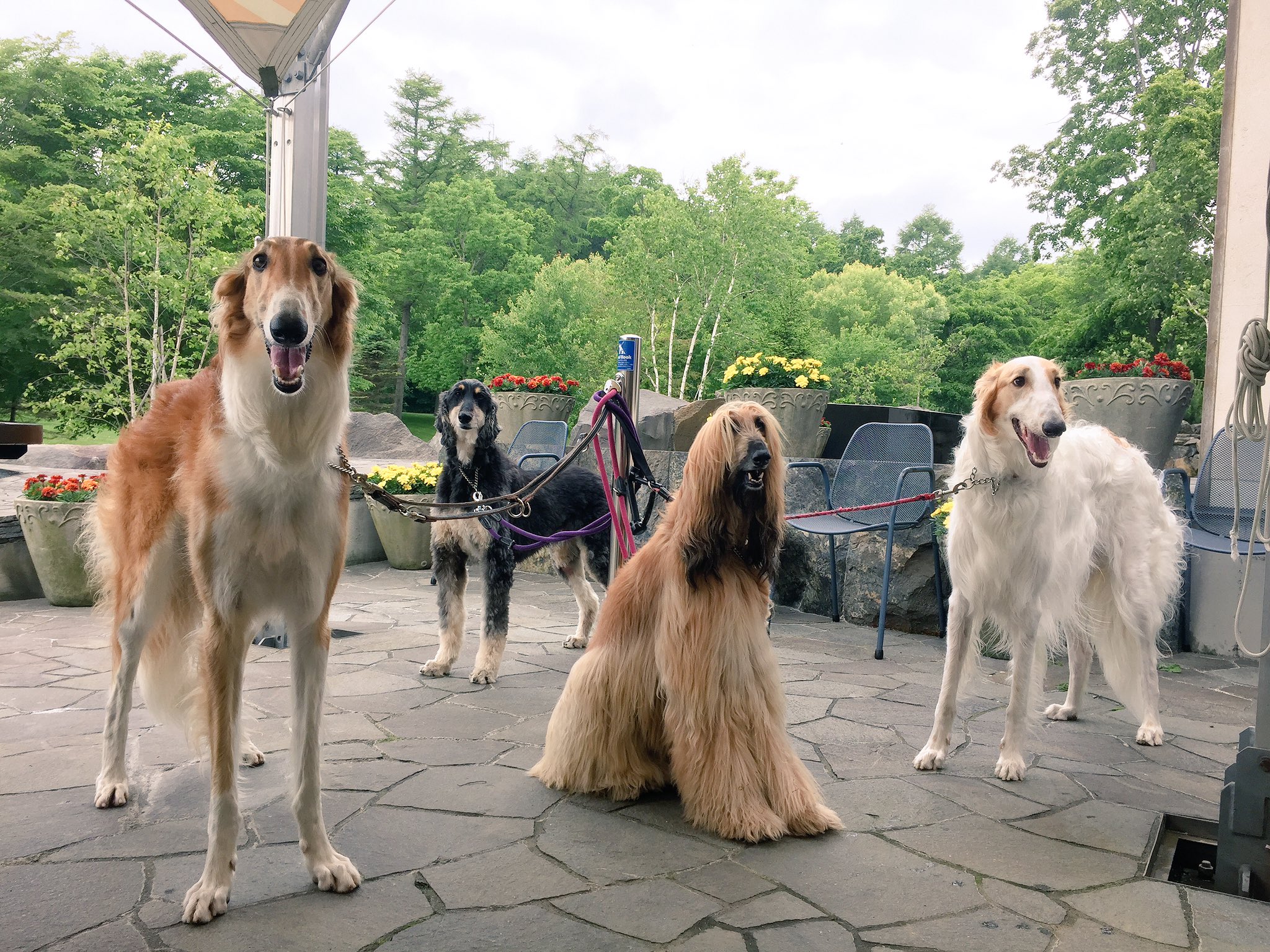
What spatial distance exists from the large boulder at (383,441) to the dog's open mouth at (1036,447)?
11.0 metres

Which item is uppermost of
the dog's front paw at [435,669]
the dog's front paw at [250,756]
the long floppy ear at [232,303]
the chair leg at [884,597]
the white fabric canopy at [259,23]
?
the white fabric canopy at [259,23]

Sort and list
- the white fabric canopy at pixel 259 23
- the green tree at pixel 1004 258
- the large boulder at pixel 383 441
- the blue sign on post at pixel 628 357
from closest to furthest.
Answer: the blue sign on post at pixel 628 357
the white fabric canopy at pixel 259 23
the large boulder at pixel 383 441
the green tree at pixel 1004 258

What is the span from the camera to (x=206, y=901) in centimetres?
212

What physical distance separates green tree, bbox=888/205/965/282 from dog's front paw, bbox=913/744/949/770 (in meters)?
48.4

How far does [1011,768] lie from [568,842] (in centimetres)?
175

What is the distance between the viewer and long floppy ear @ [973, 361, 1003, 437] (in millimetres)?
3398

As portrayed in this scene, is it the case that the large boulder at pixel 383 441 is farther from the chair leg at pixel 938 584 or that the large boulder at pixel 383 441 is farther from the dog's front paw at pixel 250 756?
the dog's front paw at pixel 250 756

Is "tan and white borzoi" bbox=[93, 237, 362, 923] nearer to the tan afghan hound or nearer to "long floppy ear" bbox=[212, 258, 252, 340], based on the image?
"long floppy ear" bbox=[212, 258, 252, 340]

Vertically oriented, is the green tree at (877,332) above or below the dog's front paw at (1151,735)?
above

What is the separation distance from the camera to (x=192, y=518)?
7.30 ft

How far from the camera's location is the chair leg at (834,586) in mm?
6203

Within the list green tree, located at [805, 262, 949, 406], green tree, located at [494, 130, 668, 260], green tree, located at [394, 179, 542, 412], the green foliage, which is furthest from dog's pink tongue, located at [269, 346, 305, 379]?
the green foliage

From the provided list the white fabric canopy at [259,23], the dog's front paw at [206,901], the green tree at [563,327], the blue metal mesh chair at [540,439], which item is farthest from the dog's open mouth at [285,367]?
the green tree at [563,327]

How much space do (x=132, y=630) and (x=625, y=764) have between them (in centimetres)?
166
